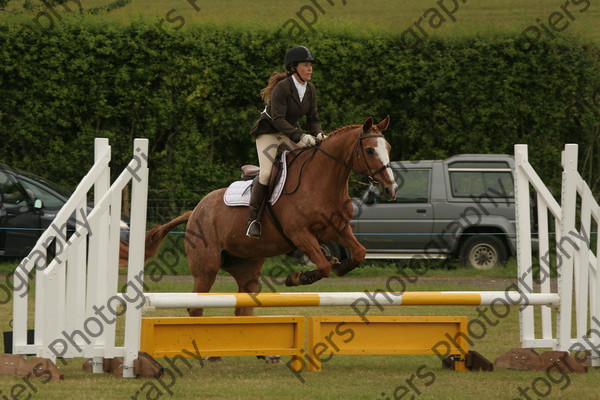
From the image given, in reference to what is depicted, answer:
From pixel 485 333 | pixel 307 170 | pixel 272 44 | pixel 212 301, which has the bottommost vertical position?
pixel 485 333

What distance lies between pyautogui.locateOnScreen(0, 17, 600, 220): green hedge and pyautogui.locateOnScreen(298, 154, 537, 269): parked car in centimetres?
150

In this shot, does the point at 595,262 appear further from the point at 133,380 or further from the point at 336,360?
the point at 133,380

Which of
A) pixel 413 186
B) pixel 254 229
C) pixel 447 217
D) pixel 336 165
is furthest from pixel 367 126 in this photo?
pixel 413 186

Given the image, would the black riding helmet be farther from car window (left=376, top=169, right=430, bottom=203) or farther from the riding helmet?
car window (left=376, top=169, right=430, bottom=203)

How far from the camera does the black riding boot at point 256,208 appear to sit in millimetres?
7555

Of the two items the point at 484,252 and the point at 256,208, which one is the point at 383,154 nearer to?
the point at 256,208

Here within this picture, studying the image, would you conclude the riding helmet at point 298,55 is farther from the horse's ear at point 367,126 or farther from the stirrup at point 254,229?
the stirrup at point 254,229

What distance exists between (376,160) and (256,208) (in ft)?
3.63

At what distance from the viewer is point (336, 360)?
7938 mm

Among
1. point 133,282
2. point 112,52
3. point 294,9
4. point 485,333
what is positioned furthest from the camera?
point 294,9

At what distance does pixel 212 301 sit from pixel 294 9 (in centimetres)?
1700

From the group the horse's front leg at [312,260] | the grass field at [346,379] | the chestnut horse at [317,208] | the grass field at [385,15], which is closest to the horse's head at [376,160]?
the chestnut horse at [317,208]

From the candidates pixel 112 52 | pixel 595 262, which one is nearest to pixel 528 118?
pixel 112 52

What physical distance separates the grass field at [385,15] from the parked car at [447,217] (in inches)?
106
